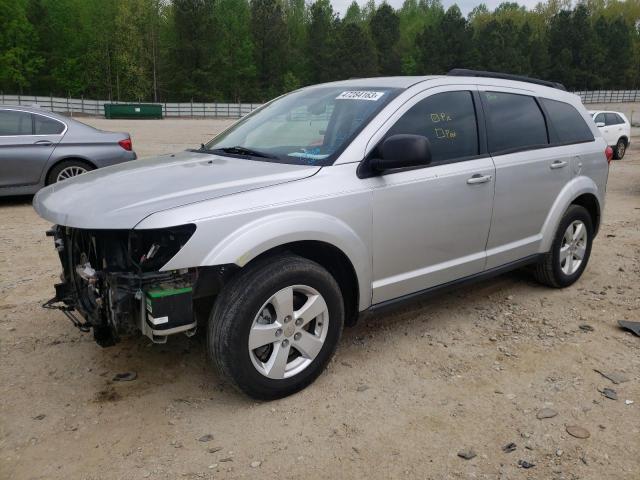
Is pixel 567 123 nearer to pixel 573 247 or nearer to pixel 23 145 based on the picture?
pixel 573 247

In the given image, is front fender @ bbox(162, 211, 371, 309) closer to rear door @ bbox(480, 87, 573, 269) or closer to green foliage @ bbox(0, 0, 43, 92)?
rear door @ bbox(480, 87, 573, 269)

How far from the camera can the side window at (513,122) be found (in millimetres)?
4211

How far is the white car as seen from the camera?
16859 millimetres

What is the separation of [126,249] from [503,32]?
99.7 metres

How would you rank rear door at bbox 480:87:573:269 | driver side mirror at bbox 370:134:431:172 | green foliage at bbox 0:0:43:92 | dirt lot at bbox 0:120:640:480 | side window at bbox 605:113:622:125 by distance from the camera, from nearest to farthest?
dirt lot at bbox 0:120:640:480 < driver side mirror at bbox 370:134:431:172 < rear door at bbox 480:87:573:269 < side window at bbox 605:113:622:125 < green foliage at bbox 0:0:43:92

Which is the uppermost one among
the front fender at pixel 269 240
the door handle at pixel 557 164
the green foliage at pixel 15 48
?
the green foliage at pixel 15 48

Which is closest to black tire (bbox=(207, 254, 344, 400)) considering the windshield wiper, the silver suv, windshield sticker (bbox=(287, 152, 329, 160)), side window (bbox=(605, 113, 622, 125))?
the silver suv

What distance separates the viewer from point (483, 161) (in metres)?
4.04

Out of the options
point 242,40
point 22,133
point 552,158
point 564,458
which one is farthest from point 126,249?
point 242,40

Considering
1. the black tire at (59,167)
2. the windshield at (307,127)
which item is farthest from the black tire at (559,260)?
the black tire at (59,167)

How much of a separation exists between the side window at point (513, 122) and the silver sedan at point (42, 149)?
6.28 metres

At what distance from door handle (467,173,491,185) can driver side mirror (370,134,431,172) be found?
28.2 inches

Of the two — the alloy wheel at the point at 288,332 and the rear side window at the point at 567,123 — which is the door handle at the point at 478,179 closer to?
the rear side window at the point at 567,123

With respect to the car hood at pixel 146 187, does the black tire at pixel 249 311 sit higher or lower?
lower
